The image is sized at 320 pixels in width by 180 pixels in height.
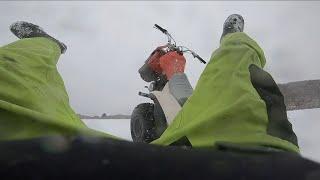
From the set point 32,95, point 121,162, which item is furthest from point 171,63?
point 121,162

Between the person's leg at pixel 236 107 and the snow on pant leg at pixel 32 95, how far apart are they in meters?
0.23

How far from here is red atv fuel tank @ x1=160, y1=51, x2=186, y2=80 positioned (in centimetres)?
218

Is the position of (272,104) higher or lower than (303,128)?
higher

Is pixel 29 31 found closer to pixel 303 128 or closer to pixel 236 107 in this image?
pixel 236 107

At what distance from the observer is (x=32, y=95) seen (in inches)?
35.9

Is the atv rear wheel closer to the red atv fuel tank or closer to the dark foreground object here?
the red atv fuel tank

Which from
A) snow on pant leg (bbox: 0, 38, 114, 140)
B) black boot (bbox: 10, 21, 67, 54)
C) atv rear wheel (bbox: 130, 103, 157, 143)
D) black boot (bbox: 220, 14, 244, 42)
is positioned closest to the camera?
snow on pant leg (bbox: 0, 38, 114, 140)

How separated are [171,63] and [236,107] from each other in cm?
141

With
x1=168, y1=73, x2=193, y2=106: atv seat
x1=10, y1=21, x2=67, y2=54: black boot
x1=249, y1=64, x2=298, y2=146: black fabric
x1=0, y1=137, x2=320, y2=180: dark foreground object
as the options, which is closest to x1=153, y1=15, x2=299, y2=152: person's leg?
x1=249, y1=64, x2=298, y2=146: black fabric

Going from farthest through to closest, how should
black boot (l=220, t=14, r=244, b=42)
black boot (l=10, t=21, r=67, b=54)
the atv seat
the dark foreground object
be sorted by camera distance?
the atv seat < black boot (l=10, t=21, r=67, b=54) < black boot (l=220, t=14, r=244, b=42) < the dark foreground object

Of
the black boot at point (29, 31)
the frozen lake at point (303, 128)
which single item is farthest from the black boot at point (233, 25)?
the frozen lake at point (303, 128)

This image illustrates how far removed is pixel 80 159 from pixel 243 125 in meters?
0.40

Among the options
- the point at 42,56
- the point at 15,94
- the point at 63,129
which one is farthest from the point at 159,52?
the point at 63,129

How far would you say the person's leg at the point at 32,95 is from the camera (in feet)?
2.40
